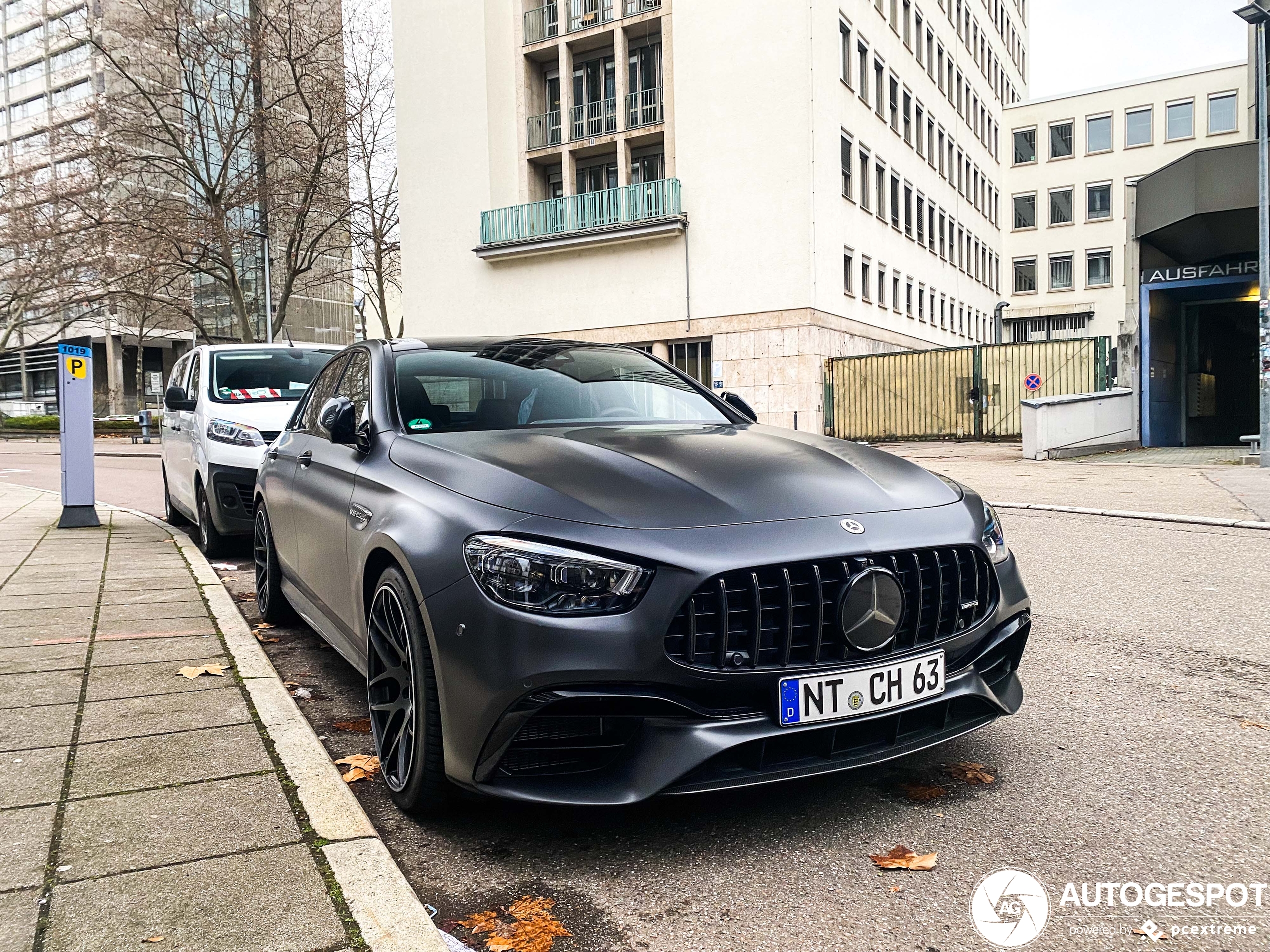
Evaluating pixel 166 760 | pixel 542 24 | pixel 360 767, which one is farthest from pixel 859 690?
pixel 542 24

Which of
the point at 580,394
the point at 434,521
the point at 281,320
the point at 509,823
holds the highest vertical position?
the point at 281,320

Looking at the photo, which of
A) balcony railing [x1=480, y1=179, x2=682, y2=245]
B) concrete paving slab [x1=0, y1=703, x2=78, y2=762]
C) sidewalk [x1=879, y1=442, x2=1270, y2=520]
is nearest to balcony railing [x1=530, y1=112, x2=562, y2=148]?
balcony railing [x1=480, y1=179, x2=682, y2=245]

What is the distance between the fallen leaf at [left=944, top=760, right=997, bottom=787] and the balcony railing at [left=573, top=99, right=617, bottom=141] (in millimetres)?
31091

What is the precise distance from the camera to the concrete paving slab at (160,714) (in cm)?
393

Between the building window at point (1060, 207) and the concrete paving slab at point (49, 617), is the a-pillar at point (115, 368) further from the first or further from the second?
the concrete paving slab at point (49, 617)

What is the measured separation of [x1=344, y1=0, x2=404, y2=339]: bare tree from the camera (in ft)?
108

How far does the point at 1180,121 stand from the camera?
5359cm

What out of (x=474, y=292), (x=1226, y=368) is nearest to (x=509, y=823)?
(x=1226, y=368)

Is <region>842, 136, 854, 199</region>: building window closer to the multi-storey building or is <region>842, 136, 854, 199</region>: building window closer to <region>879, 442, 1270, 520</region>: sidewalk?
<region>879, 442, 1270, 520</region>: sidewalk

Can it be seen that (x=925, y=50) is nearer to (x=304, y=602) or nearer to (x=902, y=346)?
(x=902, y=346)

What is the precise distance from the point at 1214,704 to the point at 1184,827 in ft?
4.45

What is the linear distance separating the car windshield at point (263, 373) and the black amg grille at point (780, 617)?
23.3 feet

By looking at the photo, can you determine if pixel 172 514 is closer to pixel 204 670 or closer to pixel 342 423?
pixel 204 670

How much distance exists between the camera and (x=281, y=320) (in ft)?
117
